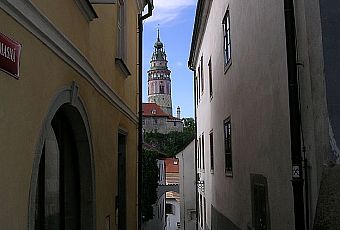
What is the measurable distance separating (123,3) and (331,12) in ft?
20.5

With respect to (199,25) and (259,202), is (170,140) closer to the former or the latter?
(199,25)

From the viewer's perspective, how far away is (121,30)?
10.1 m

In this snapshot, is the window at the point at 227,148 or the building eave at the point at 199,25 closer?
the window at the point at 227,148

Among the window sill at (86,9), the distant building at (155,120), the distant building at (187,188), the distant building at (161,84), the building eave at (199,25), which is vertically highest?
the distant building at (161,84)

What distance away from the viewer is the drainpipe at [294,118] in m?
5.32

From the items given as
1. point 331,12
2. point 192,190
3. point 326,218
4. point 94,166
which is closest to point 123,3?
point 94,166

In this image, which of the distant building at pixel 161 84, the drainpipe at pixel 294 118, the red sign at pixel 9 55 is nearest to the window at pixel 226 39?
the drainpipe at pixel 294 118

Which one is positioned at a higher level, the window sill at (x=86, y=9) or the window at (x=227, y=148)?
the window sill at (x=86, y=9)

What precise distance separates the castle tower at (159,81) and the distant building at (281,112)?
102 meters

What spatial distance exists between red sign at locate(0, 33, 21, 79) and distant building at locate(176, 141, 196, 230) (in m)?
26.6

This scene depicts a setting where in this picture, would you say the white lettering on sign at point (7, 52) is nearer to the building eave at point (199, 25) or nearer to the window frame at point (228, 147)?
the window frame at point (228, 147)

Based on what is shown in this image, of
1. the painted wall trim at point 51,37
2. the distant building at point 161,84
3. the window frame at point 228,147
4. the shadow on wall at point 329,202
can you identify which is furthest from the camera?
the distant building at point 161,84

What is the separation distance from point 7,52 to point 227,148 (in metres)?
9.26

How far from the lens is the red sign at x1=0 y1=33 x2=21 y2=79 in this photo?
3281mm
